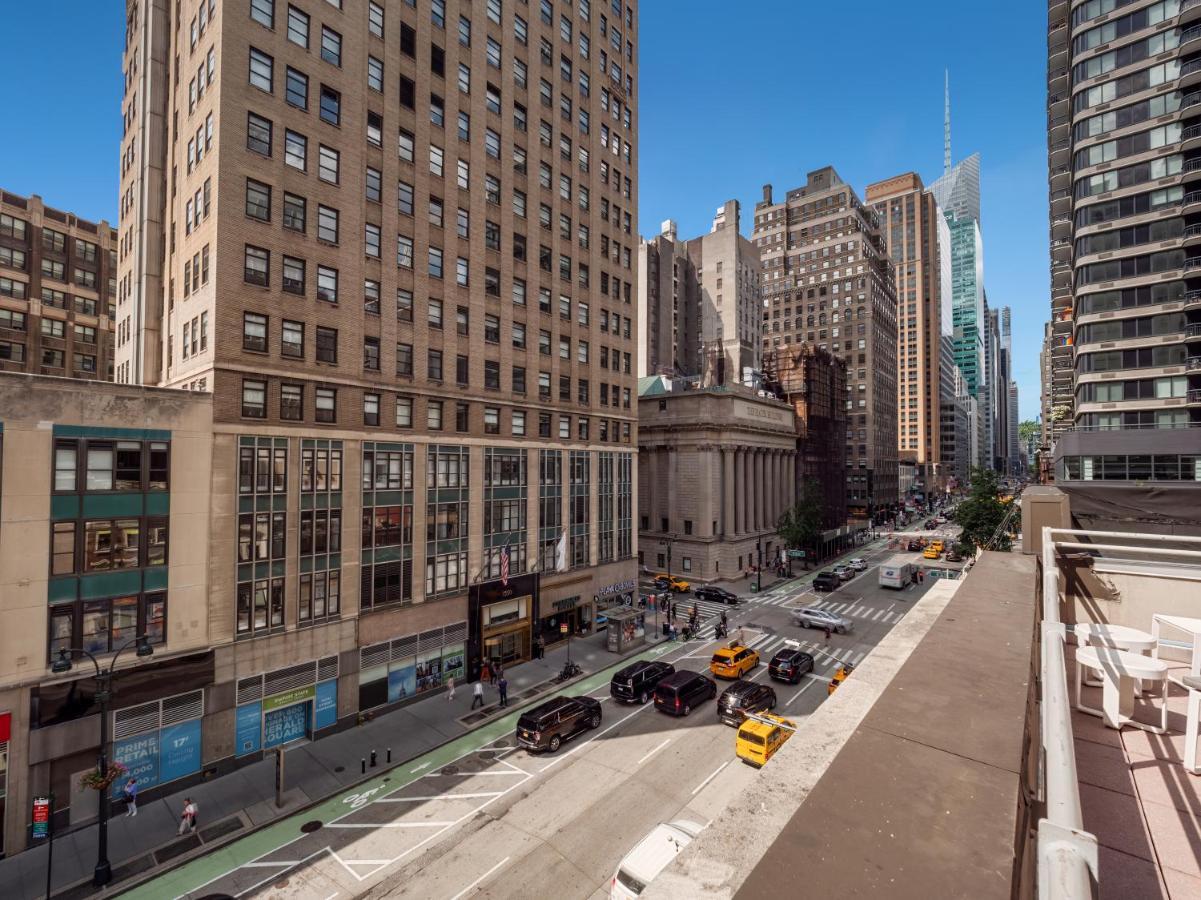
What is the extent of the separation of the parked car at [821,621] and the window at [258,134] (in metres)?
44.7

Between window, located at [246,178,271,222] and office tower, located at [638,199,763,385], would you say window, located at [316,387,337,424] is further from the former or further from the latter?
office tower, located at [638,199,763,385]

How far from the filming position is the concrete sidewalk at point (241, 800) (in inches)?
737

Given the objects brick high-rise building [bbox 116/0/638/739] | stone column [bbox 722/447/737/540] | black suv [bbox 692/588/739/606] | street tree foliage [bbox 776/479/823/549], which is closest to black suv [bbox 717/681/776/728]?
brick high-rise building [bbox 116/0/638/739]

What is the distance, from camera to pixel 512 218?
3897 centimetres

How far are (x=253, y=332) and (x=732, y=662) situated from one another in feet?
98.5

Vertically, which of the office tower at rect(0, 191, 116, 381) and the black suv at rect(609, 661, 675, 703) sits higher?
the office tower at rect(0, 191, 116, 381)

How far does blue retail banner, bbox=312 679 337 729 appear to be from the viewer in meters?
27.4

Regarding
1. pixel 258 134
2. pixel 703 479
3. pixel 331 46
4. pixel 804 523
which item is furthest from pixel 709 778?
pixel 804 523

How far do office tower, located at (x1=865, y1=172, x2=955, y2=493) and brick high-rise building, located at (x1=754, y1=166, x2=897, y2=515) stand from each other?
37.3m

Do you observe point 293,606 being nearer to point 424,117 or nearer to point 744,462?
point 424,117

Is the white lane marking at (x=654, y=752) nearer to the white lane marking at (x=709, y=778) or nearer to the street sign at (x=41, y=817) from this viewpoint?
the white lane marking at (x=709, y=778)

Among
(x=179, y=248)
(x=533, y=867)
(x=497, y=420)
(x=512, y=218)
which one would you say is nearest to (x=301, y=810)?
(x=533, y=867)

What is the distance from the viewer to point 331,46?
29.8 m

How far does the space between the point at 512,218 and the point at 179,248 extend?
61.5 feet
